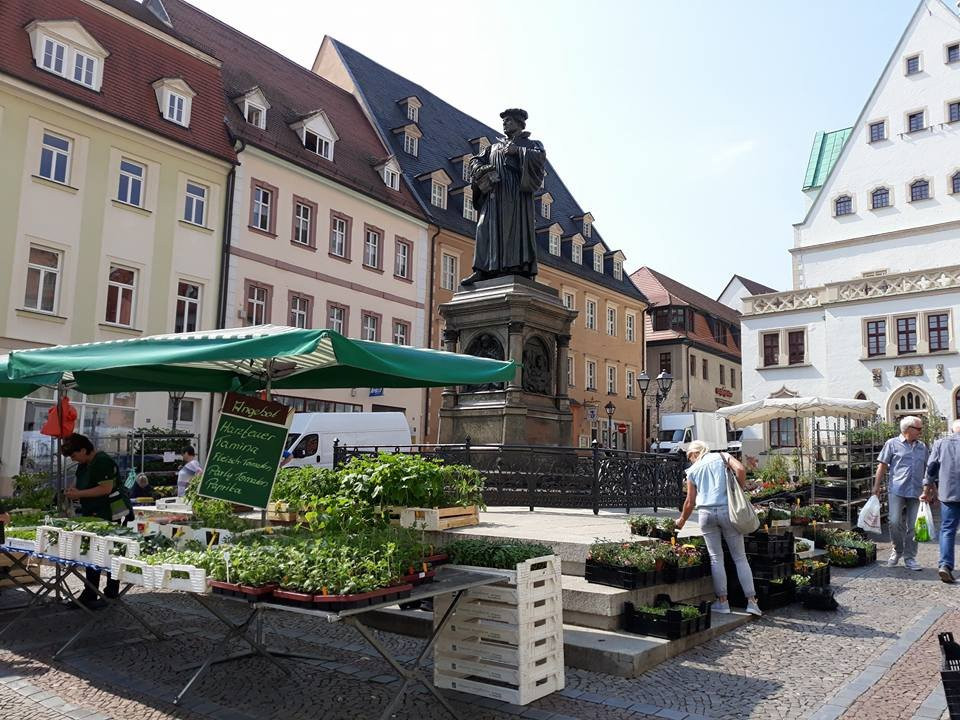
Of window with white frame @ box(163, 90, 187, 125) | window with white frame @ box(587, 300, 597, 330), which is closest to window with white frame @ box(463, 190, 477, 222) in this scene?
window with white frame @ box(587, 300, 597, 330)

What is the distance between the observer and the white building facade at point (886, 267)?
103 ft

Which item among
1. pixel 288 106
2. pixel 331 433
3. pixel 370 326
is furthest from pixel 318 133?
pixel 331 433

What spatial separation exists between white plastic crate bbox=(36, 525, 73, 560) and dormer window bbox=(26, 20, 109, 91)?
724 inches

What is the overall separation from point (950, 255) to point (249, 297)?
28692 millimetres

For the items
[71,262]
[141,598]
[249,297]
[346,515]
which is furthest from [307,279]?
[346,515]

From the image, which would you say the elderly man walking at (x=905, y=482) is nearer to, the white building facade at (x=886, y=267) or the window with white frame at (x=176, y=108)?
the window with white frame at (x=176, y=108)

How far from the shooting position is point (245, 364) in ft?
23.9

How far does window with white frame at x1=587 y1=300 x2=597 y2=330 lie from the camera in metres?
41.4

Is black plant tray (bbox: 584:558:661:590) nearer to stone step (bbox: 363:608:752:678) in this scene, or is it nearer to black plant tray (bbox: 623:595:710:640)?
black plant tray (bbox: 623:595:710:640)

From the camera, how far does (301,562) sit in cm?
467

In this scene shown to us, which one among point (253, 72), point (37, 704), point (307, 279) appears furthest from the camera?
point (253, 72)

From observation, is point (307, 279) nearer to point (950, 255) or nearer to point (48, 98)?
point (48, 98)

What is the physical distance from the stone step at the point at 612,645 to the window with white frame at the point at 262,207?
21097mm

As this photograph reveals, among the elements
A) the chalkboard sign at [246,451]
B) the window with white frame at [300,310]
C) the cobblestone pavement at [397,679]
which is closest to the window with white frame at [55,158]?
the window with white frame at [300,310]
